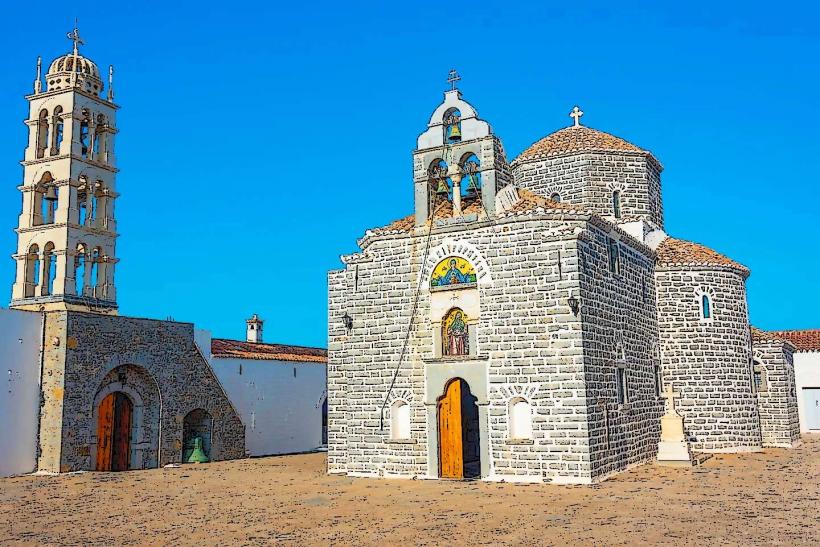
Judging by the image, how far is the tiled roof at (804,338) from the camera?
1379 inches

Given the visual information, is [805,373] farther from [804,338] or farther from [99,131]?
[99,131]

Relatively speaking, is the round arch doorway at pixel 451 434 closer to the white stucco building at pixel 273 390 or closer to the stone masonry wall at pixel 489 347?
the stone masonry wall at pixel 489 347

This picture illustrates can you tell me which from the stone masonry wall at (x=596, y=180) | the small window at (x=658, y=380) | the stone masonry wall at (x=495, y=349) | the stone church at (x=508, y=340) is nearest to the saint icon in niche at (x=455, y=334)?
the stone church at (x=508, y=340)

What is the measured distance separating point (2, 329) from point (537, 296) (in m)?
14.0

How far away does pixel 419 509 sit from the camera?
42.7 feet

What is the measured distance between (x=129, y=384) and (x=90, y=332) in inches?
82.3

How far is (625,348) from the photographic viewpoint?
1884cm

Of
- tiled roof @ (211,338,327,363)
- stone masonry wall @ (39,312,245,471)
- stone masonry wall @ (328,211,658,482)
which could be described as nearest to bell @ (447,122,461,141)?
stone masonry wall @ (328,211,658,482)

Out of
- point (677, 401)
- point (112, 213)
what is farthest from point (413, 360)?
point (112, 213)

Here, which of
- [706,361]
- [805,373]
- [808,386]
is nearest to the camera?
[706,361]

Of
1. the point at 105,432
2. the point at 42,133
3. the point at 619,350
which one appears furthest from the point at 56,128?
the point at 619,350

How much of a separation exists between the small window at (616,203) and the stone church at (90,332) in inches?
568

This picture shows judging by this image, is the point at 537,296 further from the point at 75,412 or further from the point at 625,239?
the point at 75,412

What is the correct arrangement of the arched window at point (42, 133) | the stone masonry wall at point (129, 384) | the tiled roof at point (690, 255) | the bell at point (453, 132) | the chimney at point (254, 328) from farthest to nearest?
the chimney at point (254, 328), the arched window at point (42, 133), the tiled roof at point (690, 255), the stone masonry wall at point (129, 384), the bell at point (453, 132)
